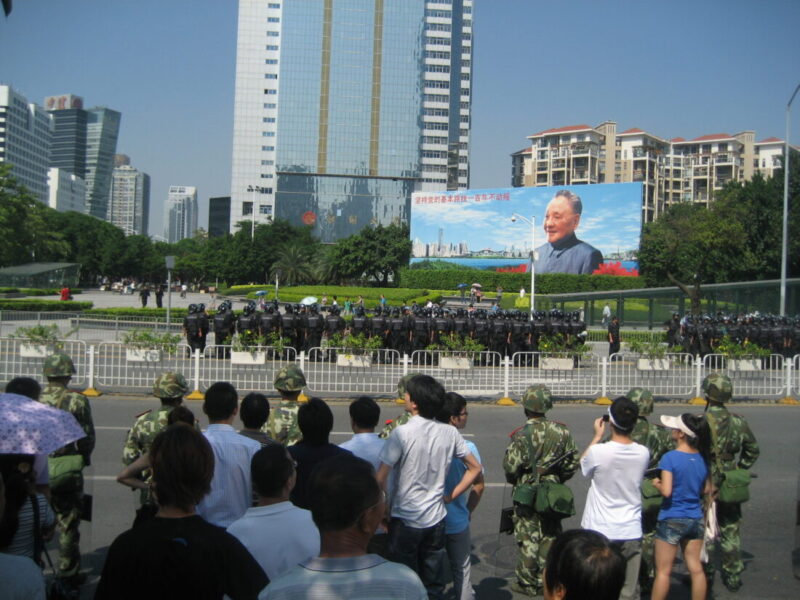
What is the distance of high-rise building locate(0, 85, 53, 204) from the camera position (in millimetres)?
95287

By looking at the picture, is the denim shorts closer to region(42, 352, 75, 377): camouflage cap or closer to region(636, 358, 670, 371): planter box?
region(42, 352, 75, 377): camouflage cap

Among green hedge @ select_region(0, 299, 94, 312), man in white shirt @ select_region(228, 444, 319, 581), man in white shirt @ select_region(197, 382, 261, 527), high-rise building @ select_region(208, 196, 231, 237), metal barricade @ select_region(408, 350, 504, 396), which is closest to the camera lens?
man in white shirt @ select_region(228, 444, 319, 581)

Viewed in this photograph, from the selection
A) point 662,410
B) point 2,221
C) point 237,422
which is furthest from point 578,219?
point 237,422

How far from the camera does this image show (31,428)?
3.63m

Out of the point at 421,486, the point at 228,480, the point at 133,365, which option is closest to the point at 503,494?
the point at 421,486

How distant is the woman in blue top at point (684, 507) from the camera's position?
15.7 feet

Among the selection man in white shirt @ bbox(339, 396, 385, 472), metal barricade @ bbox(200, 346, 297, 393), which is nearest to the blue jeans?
man in white shirt @ bbox(339, 396, 385, 472)

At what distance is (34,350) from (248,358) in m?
4.01

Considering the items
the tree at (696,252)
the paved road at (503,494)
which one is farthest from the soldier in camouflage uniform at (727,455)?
the tree at (696,252)

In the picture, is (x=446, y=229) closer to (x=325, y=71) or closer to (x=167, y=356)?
(x=325, y=71)

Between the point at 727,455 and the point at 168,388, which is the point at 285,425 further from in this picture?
the point at 727,455

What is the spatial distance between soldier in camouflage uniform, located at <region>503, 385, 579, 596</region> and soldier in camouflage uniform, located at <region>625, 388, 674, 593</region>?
679 mm

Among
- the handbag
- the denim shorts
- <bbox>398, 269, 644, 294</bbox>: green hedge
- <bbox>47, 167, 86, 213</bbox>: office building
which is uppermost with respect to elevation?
<bbox>47, 167, 86, 213</bbox>: office building

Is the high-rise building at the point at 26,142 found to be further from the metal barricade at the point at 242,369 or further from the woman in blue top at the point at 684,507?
the woman in blue top at the point at 684,507
